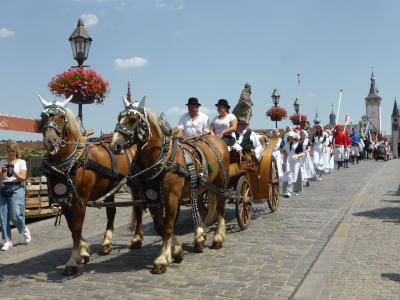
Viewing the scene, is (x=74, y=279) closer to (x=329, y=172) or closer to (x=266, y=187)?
(x=266, y=187)

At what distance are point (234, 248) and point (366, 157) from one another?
35.3 metres

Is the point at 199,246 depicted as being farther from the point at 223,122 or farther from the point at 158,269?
the point at 223,122

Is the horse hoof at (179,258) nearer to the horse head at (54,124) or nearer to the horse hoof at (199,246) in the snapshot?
the horse hoof at (199,246)

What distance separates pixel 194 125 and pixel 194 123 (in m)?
0.04

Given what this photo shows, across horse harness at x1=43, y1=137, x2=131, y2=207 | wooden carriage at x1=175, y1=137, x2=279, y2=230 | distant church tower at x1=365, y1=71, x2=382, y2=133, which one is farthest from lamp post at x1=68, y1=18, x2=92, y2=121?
distant church tower at x1=365, y1=71, x2=382, y2=133

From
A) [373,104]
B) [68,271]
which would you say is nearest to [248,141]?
[68,271]

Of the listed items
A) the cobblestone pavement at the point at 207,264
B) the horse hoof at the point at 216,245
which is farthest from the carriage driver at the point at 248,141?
the horse hoof at the point at 216,245

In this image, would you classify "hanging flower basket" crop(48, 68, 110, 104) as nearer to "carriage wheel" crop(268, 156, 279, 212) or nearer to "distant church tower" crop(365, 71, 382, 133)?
"carriage wheel" crop(268, 156, 279, 212)

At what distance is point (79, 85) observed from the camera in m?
10.9

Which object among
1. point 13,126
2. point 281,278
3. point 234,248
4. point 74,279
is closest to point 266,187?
point 234,248

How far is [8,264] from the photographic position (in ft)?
21.2

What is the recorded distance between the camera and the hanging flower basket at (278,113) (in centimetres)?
2814

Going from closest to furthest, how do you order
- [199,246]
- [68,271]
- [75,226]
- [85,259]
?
[68,271]
[75,226]
[85,259]
[199,246]

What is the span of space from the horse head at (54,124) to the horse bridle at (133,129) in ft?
2.32
